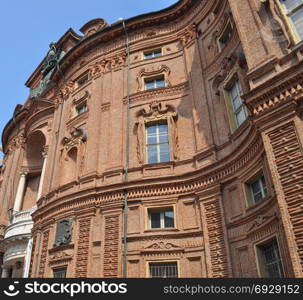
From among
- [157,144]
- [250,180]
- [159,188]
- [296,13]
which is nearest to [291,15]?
[296,13]

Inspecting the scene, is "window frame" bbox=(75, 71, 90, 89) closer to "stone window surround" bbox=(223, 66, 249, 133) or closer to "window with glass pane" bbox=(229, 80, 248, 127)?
"stone window surround" bbox=(223, 66, 249, 133)

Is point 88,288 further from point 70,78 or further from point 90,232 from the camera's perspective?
→ point 70,78

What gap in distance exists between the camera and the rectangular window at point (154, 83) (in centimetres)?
1792

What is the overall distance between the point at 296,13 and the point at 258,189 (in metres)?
6.14

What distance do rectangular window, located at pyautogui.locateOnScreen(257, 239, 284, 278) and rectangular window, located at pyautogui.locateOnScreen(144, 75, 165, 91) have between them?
35.1 feet

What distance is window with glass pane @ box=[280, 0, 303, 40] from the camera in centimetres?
1018

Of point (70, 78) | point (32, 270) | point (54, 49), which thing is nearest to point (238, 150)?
point (32, 270)

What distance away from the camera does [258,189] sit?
11008 millimetres

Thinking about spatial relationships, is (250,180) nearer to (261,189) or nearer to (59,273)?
(261,189)

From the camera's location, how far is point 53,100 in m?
23.3

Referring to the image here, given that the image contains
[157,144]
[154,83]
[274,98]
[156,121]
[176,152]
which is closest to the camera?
[274,98]

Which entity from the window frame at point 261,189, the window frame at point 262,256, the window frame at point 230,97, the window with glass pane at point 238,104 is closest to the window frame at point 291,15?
the window frame at point 230,97

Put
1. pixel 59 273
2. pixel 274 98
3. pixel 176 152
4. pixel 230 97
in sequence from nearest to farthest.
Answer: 1. pixel 274 98
2. pixel 230 97
3. pixel 59 273
4. pixel 176 152

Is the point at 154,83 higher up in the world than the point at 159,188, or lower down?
higher up
